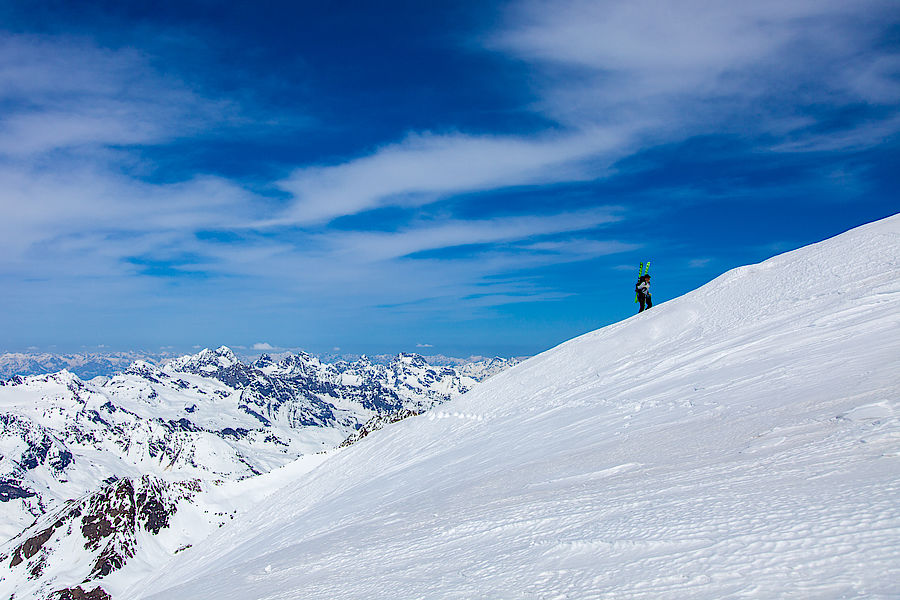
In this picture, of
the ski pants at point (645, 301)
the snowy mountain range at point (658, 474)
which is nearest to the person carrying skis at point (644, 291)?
the ski pants at point (645, 301)

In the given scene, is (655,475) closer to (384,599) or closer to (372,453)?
(384,599)

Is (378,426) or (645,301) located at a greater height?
(645,301)

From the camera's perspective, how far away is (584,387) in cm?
Result: 2098

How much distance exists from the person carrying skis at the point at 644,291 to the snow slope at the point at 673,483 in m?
9.41

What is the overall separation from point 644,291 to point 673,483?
Answer: 1081 inches

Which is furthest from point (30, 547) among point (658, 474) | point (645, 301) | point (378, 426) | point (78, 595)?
point (658, 474)

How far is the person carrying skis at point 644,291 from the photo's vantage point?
110 ft

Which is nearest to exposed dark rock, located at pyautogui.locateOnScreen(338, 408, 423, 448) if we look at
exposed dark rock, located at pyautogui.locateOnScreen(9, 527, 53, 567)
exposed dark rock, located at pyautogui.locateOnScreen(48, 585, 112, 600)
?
exposed dark rock, located at pyautogui.locateOnScreen(48, 585, 112, 600)

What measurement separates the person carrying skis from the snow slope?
941 cm

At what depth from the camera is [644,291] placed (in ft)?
111

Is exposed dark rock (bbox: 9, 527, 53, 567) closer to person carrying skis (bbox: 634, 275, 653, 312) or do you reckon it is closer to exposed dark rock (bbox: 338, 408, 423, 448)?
exposed dark rock (bbox: 338, 408, 423, 448)

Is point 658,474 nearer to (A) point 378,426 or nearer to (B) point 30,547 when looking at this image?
(A) point 378,426

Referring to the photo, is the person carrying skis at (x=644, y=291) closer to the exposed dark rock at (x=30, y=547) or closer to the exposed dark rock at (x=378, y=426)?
the exposed dark rock at (x=378, y=426)

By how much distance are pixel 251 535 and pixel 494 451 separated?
14.0 metres
